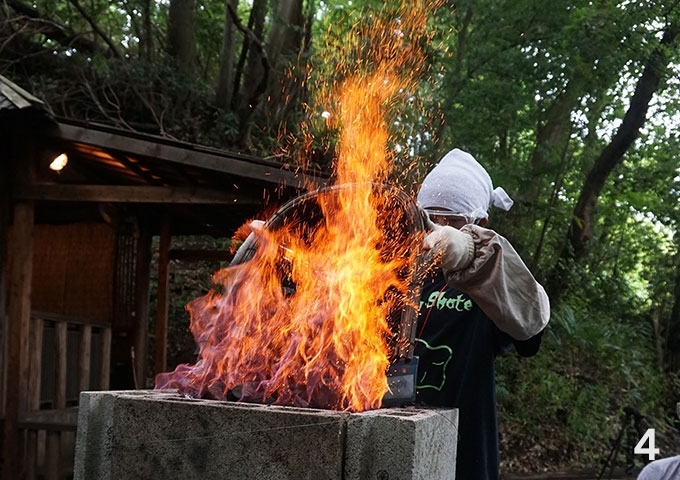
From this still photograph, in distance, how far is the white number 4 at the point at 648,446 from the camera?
12.3 m

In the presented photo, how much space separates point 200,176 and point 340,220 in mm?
5187

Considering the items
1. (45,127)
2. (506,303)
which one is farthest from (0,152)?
(506,303)

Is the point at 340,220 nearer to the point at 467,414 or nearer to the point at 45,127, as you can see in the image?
the point at 467,414

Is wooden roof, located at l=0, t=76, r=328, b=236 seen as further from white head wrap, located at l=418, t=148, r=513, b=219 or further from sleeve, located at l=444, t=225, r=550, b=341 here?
sleeve, located at l=444, t=225, r=550, b=341

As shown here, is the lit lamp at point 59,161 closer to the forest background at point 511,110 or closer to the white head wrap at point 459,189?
the forest background at point 511,110

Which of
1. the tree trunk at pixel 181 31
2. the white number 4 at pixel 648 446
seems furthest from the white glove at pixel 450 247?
the tree trunk at pixel 181 31

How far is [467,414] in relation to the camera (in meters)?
3.33

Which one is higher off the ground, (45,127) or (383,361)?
(45,127)

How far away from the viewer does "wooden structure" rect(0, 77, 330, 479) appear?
7470 mm

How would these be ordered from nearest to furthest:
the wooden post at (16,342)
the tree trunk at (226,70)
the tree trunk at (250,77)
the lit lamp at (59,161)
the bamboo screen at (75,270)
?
the wooden post at (16,342) → the lit lamp at (59,161) → the bamboo screen at (75,270) → the tree trunk at (250,77) → the tree trunk at (226,70)

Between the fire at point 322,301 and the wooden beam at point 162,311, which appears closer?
the fire at point 322,301

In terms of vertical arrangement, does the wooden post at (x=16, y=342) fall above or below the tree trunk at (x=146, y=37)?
below

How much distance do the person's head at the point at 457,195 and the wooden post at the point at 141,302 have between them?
839 centimetres

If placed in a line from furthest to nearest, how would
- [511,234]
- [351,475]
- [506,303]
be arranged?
[511,234], [506,303], [351,475]
